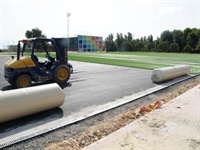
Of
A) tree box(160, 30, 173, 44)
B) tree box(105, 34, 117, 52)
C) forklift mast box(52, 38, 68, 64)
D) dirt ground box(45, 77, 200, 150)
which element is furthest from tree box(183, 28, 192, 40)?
dirt ground box(45, 77, 200, 150)

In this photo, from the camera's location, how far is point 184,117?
5805 mm

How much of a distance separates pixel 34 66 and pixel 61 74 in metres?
1.43

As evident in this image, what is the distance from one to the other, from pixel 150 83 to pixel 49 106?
21.9ft

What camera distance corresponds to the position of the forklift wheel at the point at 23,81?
8.87m

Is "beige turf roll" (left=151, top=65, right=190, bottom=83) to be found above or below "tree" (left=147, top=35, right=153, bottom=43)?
below

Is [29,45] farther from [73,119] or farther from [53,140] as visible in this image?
[53,140]

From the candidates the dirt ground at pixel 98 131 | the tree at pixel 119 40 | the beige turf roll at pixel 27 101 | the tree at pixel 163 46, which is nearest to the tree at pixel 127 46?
the tree at pixel 119 40

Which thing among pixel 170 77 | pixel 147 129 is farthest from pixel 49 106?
pixel 170 77

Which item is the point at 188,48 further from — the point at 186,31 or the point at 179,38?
the point at 186,31

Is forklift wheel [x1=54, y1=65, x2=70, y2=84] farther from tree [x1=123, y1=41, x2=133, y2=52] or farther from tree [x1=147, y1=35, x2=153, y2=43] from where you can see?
tree [x1=147, y1=35, x2=153, y2=43]

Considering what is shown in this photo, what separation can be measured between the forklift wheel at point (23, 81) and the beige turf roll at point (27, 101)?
3.21 metres

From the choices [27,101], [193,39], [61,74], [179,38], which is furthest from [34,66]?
[179,38]

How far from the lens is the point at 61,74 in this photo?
10.2m

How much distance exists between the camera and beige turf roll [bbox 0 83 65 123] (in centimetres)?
505
